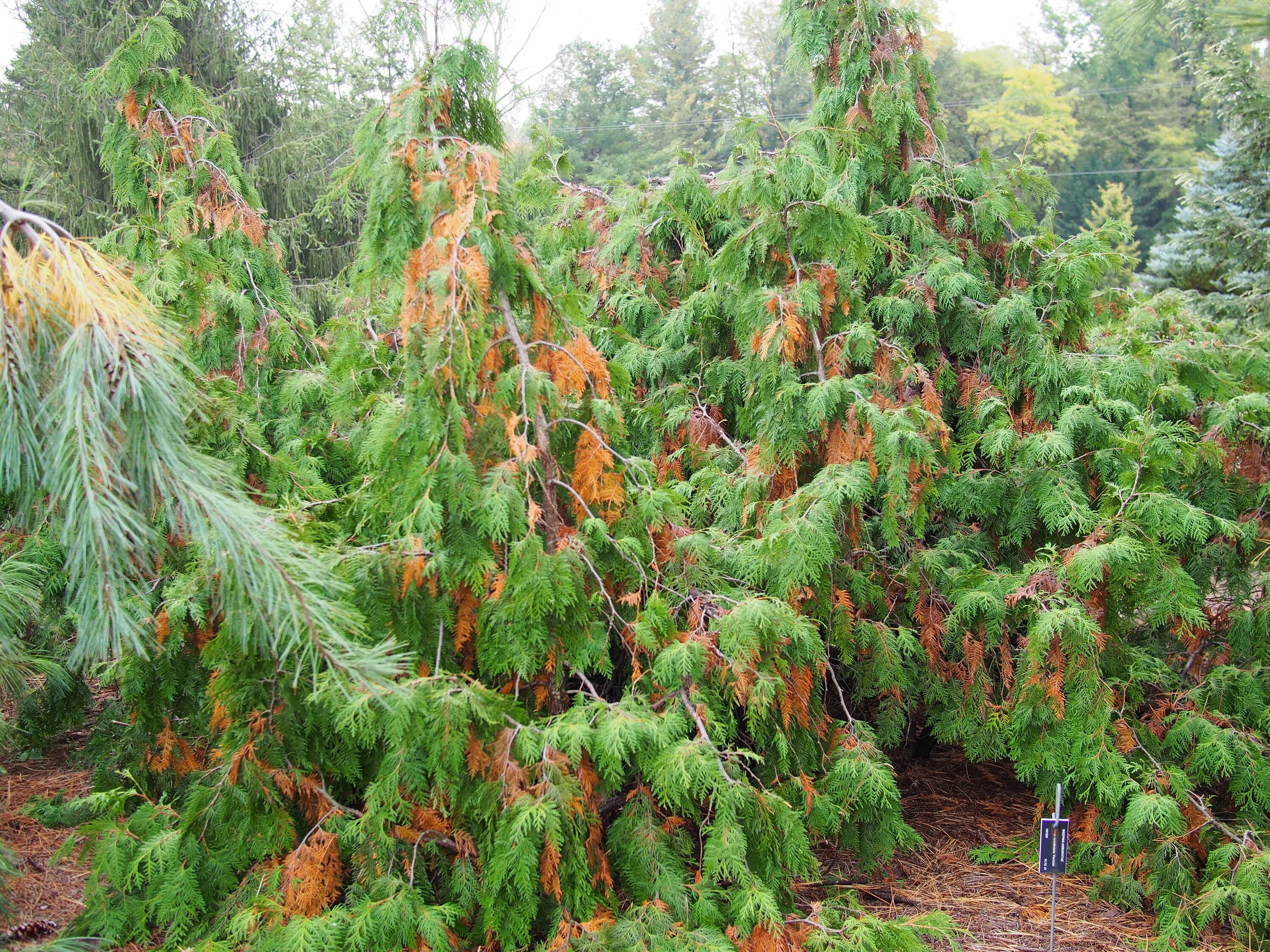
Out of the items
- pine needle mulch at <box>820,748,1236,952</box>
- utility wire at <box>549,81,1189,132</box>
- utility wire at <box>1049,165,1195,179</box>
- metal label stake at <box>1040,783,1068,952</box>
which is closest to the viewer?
metal label stake at <box>1040,783,1068,952</box>

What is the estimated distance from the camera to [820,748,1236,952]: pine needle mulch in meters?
3.29

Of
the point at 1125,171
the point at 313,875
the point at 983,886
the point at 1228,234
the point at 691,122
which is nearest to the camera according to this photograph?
the point at 313,875

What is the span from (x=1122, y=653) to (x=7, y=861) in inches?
149

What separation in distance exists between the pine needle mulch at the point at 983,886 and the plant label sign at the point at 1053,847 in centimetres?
52

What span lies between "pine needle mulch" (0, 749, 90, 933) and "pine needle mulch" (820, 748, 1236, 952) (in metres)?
2.87

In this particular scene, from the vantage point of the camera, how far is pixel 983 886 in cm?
365

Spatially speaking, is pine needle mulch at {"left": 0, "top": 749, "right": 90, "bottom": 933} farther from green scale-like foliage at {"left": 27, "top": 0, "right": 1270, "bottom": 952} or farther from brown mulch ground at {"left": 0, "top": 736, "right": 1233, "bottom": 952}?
green scale-like foliage at {"left": 27, "top": 0, "right": 1270, "bottom": 952}

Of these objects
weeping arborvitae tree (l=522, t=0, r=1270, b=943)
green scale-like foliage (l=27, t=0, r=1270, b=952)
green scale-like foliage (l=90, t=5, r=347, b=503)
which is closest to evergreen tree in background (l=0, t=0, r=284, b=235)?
green scale-like foliage (l=90, t=5, r=347, b=503)

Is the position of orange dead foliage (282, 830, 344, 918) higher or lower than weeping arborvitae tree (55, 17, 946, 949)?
lower

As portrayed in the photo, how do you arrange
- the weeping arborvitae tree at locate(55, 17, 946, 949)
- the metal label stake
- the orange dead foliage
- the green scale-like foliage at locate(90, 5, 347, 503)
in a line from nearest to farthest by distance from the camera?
the weeping arborvitae tree at locate(55, 17, 946, 949) < the orange dead foliage < the metal label stake < the green scale-like foliage at locate(90, 5, 347, 503)

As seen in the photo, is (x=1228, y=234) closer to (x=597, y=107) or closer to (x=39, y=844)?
(x=39, y=844)

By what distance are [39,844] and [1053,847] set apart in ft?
13.3

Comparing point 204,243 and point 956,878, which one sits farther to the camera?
point 204,243

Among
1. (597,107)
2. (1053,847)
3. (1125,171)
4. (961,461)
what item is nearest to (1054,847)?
(1053,847)
